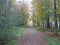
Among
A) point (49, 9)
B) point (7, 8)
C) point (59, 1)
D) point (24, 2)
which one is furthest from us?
point (24, 2)

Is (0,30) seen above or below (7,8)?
below

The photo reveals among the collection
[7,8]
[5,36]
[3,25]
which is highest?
[7,8]

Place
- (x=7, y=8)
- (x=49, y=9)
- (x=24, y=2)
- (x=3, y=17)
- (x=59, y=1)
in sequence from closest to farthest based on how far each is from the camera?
(x=3, y=17), (x=7, y=8), (x=59, y=1), (x=49, y=9), (x=24, y=2)

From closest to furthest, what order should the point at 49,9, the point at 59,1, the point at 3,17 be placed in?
1. the point at 3,17
2. the point at 59,1
3. the point at 49,9

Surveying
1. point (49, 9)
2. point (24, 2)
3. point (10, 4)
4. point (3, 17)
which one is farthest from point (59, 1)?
point (24, 2)

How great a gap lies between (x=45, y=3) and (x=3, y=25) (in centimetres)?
1385

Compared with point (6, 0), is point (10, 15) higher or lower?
lower

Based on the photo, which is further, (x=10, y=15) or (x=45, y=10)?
(x=45, y=10)

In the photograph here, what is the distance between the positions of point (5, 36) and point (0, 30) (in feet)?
2.82

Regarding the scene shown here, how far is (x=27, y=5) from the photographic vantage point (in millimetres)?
62031

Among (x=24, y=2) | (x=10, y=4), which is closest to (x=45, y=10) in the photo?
(x=10, y=4)

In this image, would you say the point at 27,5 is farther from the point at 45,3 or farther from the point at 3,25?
the point at 3,25

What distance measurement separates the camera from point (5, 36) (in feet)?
49.5

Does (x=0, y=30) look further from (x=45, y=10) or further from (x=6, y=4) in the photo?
(x=45, y=10)
